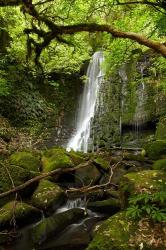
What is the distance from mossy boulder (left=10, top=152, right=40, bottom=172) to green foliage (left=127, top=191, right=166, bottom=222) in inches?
181

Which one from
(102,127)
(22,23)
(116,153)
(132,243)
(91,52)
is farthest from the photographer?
(91,52)

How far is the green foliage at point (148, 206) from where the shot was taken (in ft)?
16.3

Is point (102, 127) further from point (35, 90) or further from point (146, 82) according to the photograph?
point (35, 90)

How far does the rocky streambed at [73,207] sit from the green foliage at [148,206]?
51 millimetres

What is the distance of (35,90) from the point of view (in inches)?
716

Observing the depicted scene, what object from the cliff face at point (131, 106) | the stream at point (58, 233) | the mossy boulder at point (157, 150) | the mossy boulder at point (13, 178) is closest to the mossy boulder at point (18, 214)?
the stream at point (58, 233)

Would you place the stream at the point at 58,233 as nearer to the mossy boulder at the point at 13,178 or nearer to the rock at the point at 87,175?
the mossy boulder at the point at 13,178

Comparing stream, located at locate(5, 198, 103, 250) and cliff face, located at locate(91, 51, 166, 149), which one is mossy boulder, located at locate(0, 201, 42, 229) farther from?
cliff face, located at locate(91, 51, 166, 149)

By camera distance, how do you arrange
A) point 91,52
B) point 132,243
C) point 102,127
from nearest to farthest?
point 132,243
point 102,127
point 91,52

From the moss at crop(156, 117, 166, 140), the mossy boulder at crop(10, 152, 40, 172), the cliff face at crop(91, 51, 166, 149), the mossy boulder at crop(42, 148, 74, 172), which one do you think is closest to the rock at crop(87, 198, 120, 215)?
the mossy boulder at crop(42, 148, 74, 172)

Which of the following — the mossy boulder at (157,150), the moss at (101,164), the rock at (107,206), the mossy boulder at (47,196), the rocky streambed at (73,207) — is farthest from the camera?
the mossy boulder at (157,150)

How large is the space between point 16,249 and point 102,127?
10.8 meters

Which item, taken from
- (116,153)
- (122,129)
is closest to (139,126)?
(122,129)

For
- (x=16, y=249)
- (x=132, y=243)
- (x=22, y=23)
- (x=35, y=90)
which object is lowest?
(x=16, y=249)
